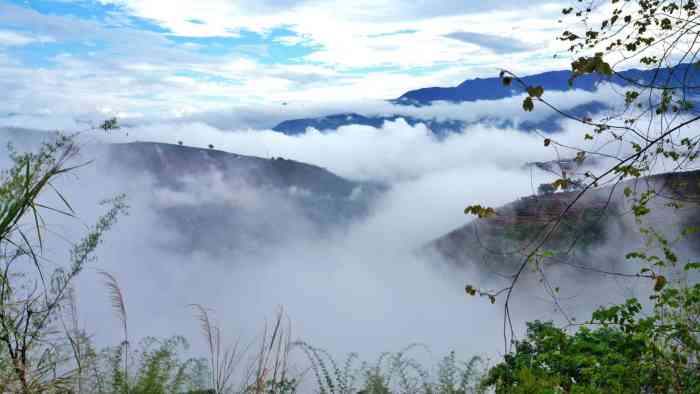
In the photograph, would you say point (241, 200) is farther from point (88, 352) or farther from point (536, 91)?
point (536, 91)

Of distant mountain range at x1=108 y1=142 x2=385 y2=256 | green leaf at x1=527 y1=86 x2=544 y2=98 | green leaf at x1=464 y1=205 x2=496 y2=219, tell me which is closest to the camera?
green leaf at x1=527 y1=86 x2=544 y2=98

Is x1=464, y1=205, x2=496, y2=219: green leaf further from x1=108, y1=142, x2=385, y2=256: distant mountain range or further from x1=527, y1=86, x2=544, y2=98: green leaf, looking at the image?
x1=108, y1=142, x2=385, y2=256: distant mountain range

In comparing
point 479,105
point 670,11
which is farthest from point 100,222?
point 479,105

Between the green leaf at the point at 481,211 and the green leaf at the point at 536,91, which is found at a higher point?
the green leaf at the point at 536,91

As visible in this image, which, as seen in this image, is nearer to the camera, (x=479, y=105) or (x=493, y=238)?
(x=493, y=238)

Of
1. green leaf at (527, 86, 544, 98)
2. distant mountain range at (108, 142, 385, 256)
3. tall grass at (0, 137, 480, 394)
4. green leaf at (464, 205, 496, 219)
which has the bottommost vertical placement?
tall grass at (0, 137, 480, 394)

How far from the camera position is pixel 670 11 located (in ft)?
13.9

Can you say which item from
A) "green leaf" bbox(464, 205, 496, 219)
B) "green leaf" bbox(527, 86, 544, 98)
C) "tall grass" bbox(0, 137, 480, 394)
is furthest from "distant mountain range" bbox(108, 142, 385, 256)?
"green leaf" bbox(527, 86, 544, 98)

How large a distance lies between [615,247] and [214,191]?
314 ft

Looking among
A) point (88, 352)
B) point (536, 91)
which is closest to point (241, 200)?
point (88, 352)

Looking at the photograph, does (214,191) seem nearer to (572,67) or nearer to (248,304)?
(248,304)

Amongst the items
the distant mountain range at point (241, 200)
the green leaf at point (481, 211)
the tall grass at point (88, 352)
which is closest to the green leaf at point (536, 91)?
the green leaf at point (481, 211)

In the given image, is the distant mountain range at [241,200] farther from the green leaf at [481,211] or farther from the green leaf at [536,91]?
the green leaf at [536,91]

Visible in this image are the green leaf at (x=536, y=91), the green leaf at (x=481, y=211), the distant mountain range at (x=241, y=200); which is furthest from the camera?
the distant mountain range at (x=241, y=200)
